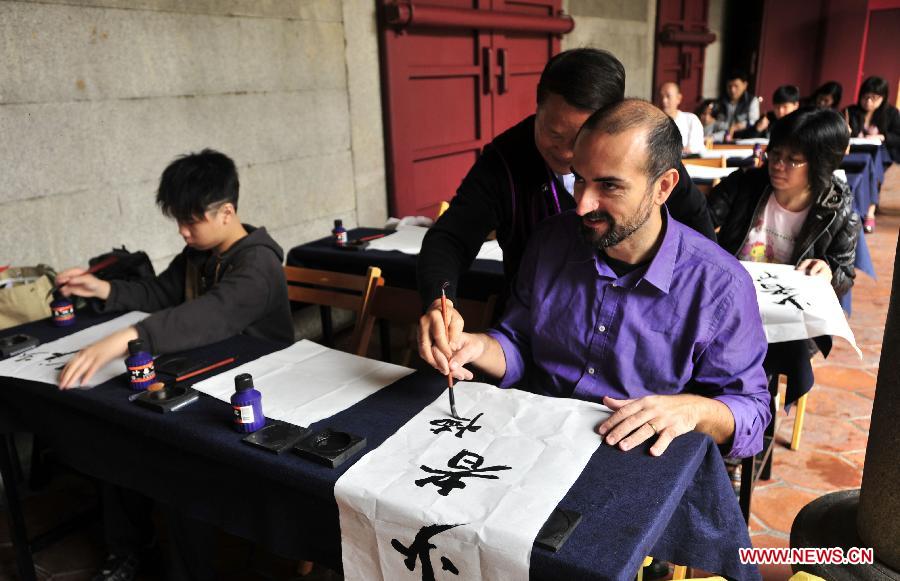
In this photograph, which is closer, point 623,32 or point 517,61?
point 517,61

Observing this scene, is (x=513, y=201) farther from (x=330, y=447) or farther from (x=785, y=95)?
(x=785, y=95)

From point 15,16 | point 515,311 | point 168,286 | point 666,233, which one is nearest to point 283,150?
point 15,16

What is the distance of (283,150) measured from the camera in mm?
3932

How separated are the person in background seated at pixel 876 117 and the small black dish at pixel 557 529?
7.28m

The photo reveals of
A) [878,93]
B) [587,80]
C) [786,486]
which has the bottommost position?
[786,486]

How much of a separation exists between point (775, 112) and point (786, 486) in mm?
5238

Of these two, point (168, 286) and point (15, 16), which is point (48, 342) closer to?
point (168, 286)

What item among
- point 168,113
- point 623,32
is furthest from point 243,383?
point 623,32

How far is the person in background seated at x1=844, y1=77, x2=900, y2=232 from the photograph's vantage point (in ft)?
23.0

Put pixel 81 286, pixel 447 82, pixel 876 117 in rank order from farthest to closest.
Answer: pixel 876 117 < pixel 447 82 < pixel 81 286

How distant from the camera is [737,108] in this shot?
25.6 ft

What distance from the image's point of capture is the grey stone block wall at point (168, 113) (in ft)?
9.16

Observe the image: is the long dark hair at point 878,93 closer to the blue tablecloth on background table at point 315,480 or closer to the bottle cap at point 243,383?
the blue tablecloth on background table at point 315,480

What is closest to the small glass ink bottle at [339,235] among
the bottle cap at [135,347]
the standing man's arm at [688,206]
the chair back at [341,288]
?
the chair back at [341,288]
